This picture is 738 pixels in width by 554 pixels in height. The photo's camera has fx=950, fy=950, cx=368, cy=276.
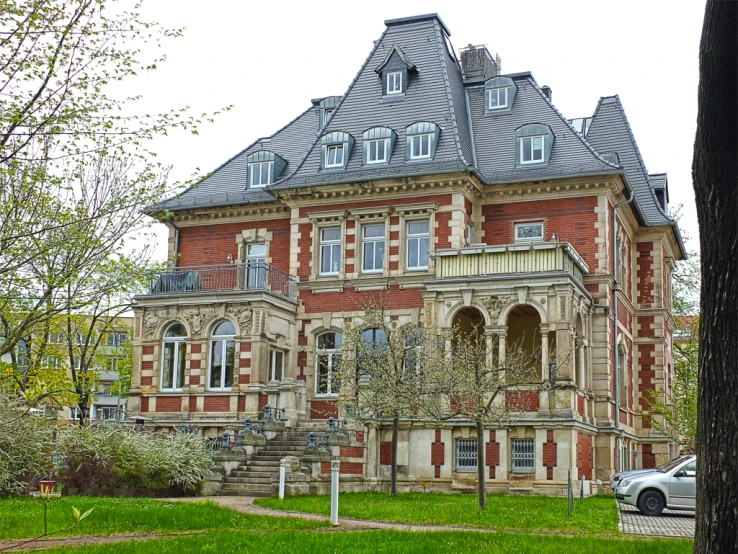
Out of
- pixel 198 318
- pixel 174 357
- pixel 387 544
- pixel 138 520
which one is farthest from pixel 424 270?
pixel 387 544

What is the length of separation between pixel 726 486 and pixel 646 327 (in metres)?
29.7

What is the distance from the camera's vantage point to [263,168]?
36.1 meters

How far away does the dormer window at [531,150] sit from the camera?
32281 millimetres

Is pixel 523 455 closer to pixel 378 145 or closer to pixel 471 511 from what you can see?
pixel 471 511

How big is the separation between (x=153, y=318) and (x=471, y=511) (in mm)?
15892

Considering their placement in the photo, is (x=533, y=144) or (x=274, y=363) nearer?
(x=274, y=363)

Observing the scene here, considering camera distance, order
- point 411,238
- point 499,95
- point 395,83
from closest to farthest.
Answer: point 411,238 → point 395,83 → point 499,95

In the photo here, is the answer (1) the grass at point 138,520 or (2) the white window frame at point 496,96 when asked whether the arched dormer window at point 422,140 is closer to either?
(2) the white window frame at point 496,96

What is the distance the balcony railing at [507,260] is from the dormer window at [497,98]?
8097mm

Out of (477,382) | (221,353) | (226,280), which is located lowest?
(477,382)

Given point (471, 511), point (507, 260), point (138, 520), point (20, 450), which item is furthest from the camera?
point (507, 260)

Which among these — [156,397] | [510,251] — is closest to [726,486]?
[510,251]

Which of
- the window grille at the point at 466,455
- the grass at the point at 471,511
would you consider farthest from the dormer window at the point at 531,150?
the grass at the point at 471,511

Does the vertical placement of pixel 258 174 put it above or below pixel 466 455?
above
